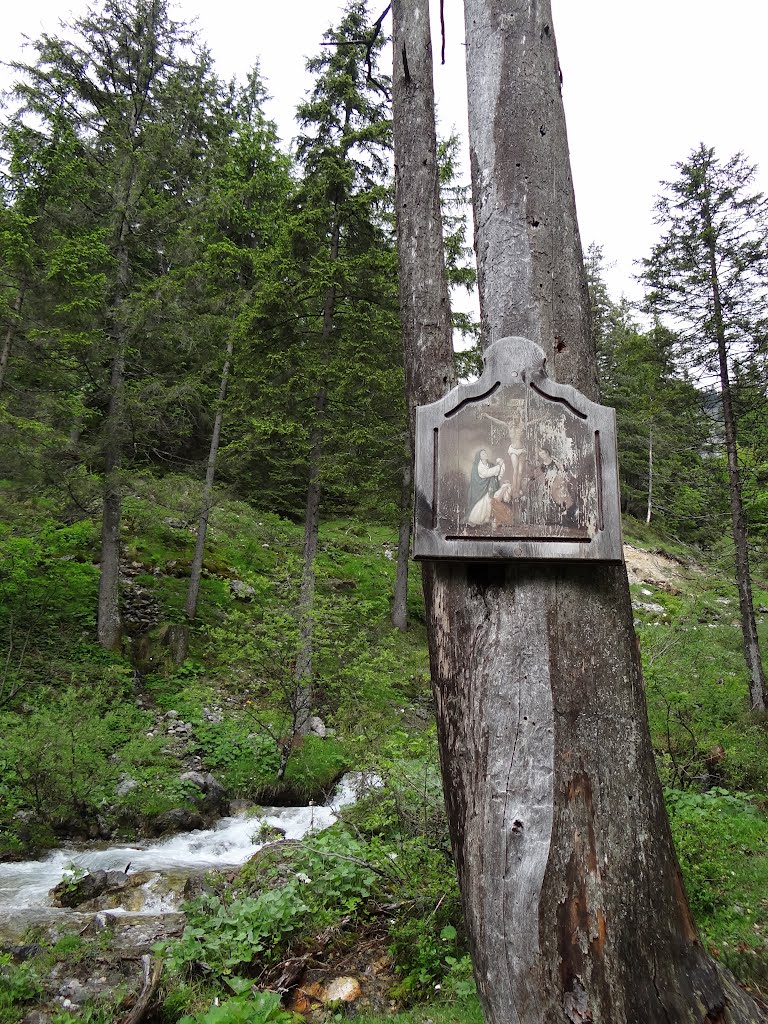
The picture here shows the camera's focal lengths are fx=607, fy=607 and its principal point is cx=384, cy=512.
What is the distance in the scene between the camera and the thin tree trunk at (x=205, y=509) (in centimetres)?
1311

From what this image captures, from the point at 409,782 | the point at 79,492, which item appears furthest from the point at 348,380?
the point at 409,782

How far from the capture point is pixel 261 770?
8828 mm

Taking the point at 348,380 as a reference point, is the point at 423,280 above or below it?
below

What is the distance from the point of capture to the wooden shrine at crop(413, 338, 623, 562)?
7.07 ft

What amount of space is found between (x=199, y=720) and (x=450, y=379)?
8.58m

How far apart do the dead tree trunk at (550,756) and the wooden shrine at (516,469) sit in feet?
0.36

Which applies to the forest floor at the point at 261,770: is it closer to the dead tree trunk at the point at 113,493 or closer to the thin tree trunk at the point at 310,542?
the thin tree trunk at the point at 310,542

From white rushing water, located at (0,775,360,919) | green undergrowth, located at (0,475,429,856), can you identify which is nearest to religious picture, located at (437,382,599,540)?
white rushing water, located at (0,775,360,919)

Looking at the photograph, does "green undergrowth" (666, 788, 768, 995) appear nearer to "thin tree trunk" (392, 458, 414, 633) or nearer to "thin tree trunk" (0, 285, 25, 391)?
"thin tree trunk" (392, 458, 414, 633)

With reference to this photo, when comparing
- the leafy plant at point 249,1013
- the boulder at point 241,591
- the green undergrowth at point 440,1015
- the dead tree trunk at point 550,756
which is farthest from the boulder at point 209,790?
the dead tree trunk at point 550,756

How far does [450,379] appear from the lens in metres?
2.92

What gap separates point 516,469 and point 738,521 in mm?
11163

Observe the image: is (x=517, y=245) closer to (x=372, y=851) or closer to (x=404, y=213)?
(x=404, y=213)

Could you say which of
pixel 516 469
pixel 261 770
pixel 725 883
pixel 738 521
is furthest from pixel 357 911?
pixel 738 521
